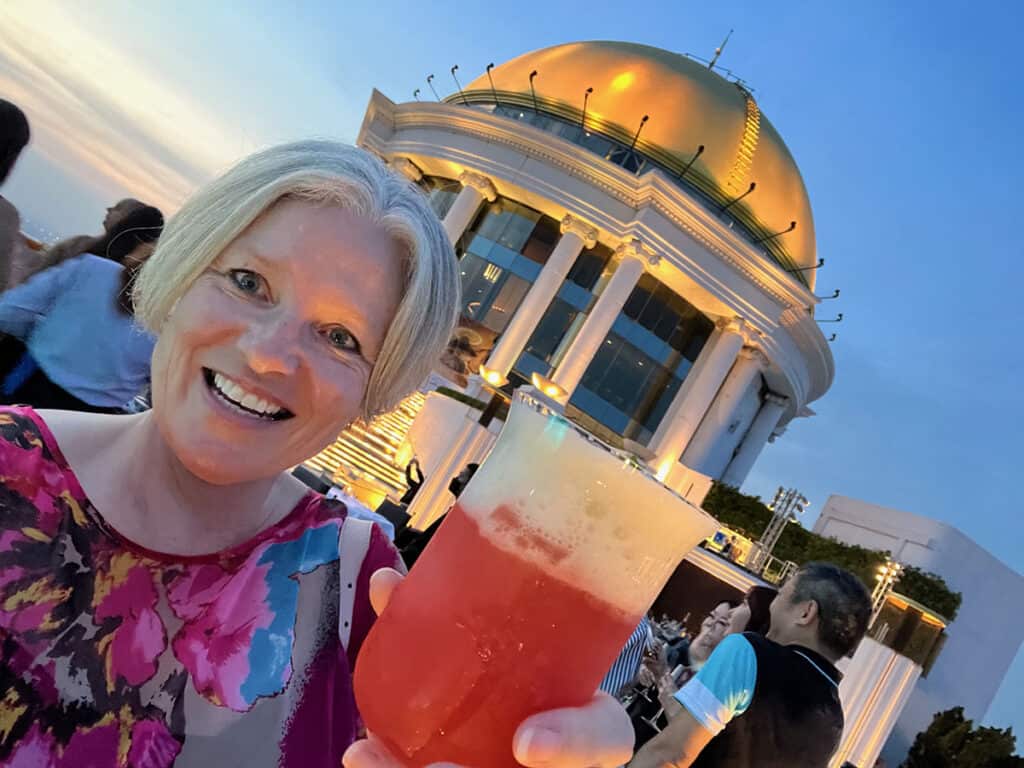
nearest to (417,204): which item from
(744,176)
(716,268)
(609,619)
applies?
(609,619)

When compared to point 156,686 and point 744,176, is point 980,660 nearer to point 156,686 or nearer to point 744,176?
point 744,176

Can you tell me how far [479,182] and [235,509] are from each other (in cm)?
2289

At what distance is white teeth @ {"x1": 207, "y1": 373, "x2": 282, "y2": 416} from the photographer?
1227 millimetres

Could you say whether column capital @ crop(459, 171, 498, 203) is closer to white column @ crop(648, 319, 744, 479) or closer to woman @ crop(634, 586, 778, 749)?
white column @ crop(648, 319, 744, 479)

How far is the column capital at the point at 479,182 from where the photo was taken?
76.1 feet

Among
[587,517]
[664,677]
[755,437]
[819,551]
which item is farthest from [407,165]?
[587,517]

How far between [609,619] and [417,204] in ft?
Answer: 2.75

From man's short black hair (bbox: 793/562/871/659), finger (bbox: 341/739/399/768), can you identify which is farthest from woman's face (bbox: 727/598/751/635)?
finger (bbox: 341/739/399/768)

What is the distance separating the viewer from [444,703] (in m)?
1.00

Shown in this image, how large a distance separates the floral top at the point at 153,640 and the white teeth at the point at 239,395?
10.9 inches

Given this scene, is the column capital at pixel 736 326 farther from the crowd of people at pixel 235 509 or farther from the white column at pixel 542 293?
the crowd of people at pixel 235 509

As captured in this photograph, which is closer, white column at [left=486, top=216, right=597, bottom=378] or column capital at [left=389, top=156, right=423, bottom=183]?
white column at [left=486, top=216, right=597, bottom=378]

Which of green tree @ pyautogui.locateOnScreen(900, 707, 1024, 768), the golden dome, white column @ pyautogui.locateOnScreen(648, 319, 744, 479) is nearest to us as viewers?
green tree @ pyautogui.locateOnScreen(900, 707, 1024, 768)

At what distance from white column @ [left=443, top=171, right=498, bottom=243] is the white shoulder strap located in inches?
876
